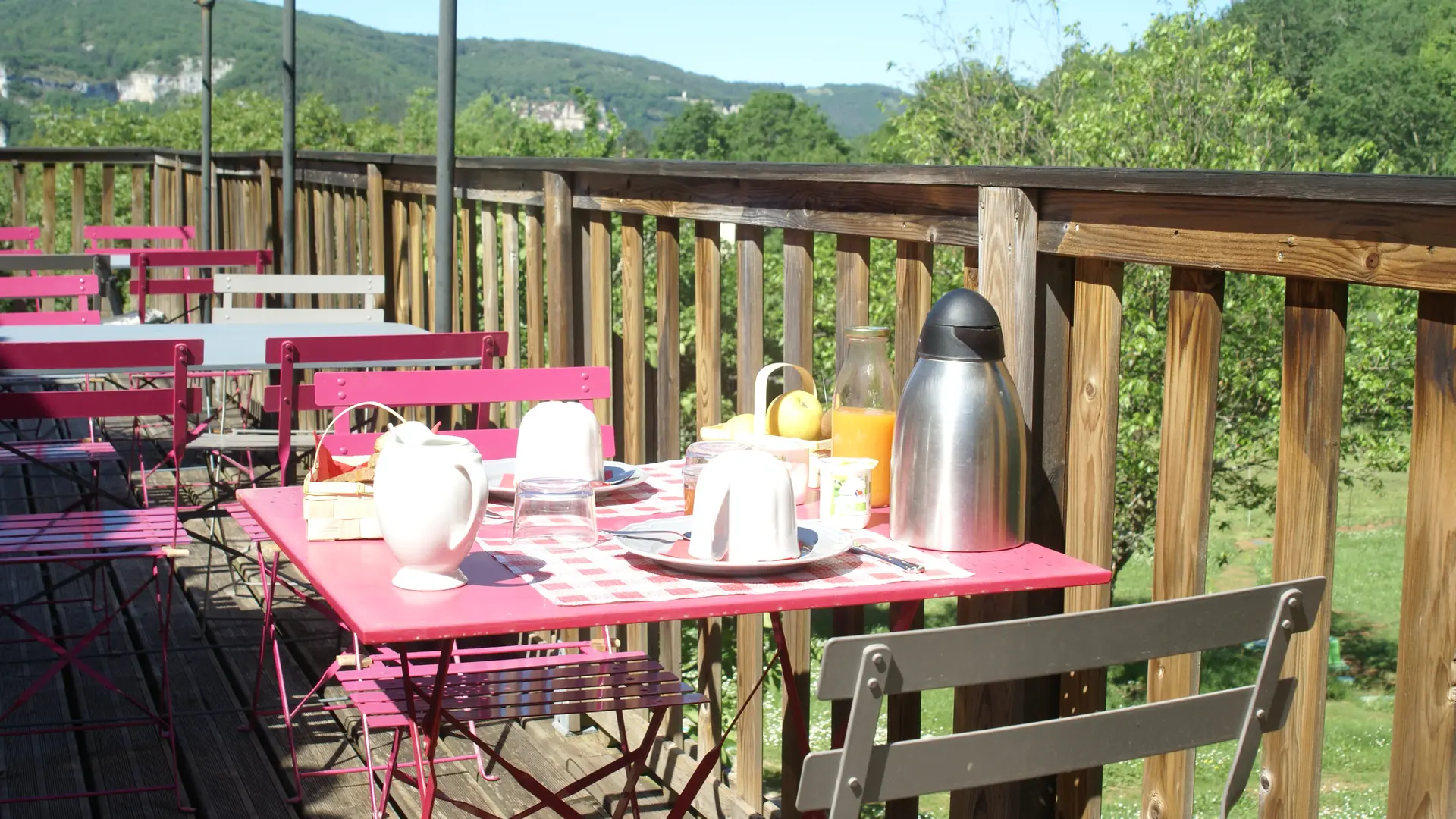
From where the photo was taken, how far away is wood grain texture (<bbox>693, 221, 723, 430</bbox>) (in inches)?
123

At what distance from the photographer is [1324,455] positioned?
5.71 ft

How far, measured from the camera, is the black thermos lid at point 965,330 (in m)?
2.04

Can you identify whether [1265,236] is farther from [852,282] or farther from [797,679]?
[797,679]

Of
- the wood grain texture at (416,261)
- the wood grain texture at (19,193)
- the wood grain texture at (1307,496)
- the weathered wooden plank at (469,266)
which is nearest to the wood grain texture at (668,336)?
the weathered wooden plank at (469,266)

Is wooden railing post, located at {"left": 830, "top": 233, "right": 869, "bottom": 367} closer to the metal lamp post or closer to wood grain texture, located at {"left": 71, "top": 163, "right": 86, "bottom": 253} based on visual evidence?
the metal lamp post

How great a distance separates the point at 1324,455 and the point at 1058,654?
613mm

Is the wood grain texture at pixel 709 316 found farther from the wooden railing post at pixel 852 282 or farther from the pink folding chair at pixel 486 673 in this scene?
the wooden railing post at pixel 852 282

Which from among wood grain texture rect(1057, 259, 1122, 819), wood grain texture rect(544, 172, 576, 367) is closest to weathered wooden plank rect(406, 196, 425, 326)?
wood grain texture rect(544, 172, 576, 367)

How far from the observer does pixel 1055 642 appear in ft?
4.31

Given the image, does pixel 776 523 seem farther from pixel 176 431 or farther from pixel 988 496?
pixel 176 431

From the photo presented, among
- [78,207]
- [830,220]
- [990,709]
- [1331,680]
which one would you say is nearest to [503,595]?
[990,709]

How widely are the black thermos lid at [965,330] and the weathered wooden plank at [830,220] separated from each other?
0.31 meters

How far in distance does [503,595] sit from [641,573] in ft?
0.69

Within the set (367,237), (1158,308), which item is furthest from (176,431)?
(1158,308)
